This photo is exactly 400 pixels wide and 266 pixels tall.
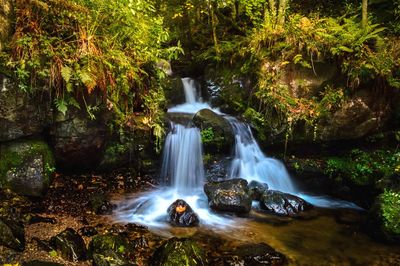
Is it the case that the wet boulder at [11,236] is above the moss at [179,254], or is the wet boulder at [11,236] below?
above

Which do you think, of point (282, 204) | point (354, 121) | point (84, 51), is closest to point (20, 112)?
point (84, 51)

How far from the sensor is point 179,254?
16.4 ft

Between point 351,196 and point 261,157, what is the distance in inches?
92.0

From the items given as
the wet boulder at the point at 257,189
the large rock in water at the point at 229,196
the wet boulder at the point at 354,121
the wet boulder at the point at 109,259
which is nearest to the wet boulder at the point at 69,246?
the wet boulder at the point at 109,259

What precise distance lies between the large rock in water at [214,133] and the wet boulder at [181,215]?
97.5 inches

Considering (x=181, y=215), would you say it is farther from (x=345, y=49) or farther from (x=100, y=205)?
(x=345, y=49)

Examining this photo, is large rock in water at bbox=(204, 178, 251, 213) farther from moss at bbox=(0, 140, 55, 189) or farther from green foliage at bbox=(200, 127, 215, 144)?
moss at bbox=(0, 140, 55, 189)

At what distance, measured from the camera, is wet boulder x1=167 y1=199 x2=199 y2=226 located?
6.71 metres

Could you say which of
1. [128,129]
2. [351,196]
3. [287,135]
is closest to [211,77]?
[287,135]

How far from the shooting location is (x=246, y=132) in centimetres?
962

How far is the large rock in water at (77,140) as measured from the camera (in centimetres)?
709

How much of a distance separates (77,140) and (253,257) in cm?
408

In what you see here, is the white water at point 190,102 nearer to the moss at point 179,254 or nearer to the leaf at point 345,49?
the leaf at point 345,49

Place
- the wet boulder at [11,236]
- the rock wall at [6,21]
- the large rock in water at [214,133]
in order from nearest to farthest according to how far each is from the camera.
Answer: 1. the wet boulder at [11,236]
2. the rock wall at [6,21]
3. the large rock in water at [214,133]
